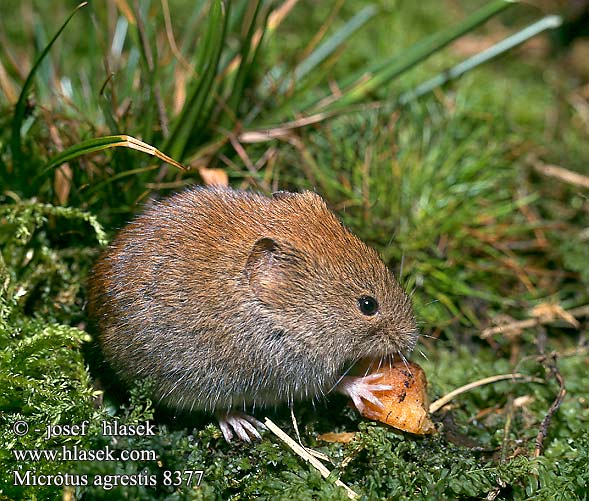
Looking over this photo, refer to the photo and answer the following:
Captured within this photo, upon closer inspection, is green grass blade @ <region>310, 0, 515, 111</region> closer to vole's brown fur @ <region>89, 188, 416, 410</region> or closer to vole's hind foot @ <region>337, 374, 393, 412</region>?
vole's brown fur @ <region>89, 188, 416, 410</region>

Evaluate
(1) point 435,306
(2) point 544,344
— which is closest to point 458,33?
(1) point 435,306

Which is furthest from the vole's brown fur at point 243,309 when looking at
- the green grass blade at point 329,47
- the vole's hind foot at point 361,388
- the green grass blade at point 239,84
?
the green grass blade at point 329,47

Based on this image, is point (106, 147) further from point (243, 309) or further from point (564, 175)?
point (564, 175)

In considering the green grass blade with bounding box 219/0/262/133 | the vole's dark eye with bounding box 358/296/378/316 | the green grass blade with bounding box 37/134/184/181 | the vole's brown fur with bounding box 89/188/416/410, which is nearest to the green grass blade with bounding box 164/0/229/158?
the green grass blade with bounding box 219/0/262/133

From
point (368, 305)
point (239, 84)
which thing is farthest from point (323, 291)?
point (239, 84)

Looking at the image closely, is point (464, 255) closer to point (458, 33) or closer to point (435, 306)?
point (435, 306)

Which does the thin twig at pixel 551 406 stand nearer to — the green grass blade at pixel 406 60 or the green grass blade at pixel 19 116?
the green grass blade at pixel 406 60
